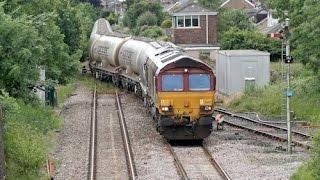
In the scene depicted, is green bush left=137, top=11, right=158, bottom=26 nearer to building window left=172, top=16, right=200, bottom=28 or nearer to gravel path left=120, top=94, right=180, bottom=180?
building window left=172, top=16, right=200, bottom=28

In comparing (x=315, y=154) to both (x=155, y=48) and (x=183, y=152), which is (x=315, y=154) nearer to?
(x=183, y=152)

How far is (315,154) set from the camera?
50.2 ft

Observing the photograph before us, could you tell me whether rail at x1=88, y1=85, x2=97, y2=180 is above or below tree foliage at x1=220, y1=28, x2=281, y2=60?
below

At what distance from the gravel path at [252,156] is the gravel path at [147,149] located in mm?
1460

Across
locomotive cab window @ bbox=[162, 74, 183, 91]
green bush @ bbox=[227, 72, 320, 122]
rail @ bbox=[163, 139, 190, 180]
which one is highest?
locomotive cab window @ bbox=[162, 74, 183, 91]

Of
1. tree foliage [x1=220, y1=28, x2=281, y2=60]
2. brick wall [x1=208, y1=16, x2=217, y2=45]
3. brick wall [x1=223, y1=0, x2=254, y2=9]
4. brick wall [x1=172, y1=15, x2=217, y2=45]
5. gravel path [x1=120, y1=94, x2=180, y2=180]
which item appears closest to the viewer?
gravel path [x1=120, y1=94, x2=180, y2=180]

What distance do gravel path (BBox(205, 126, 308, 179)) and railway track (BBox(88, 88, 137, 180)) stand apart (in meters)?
2.55

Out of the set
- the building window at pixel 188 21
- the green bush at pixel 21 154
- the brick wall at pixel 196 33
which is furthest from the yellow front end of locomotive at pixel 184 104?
the building window at pixel 188 21

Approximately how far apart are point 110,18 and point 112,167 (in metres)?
86.2

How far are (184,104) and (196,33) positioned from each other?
29557mm

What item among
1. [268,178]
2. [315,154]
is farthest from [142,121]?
[315,154]

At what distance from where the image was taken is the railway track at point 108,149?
62.8ft

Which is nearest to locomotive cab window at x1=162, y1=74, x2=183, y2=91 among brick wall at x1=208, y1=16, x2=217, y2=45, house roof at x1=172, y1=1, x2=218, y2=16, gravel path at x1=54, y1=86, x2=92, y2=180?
gravel path at x1=54, y1=86, x2=92, y2=180

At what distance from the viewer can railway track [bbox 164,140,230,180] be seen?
18.5 m
